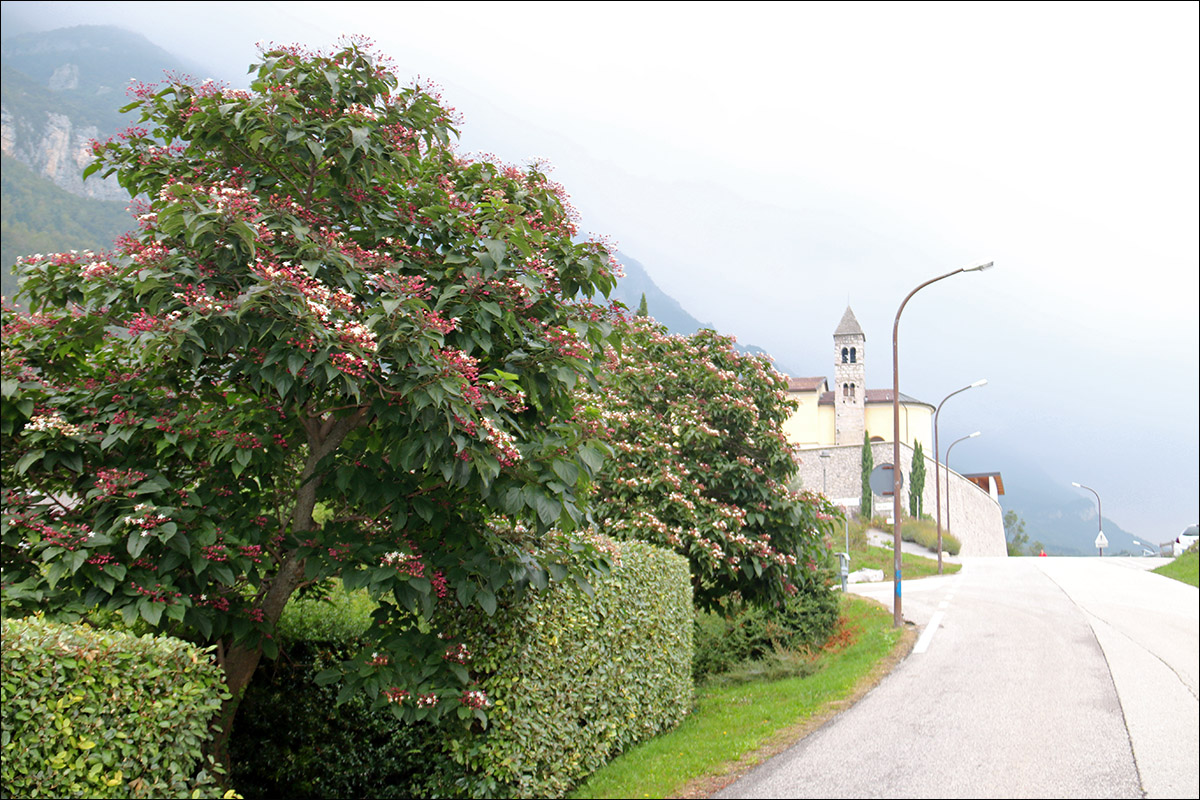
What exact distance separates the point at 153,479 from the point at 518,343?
9.04ft

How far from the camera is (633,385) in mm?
14727

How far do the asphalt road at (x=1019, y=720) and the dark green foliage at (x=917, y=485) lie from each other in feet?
154

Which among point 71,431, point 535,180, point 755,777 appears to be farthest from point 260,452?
point 755,777

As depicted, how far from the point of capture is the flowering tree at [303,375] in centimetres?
562

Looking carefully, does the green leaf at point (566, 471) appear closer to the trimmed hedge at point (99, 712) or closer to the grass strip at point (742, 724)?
the trimmed hedge at point (99, 712)

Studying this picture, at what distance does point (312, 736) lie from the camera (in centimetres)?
816

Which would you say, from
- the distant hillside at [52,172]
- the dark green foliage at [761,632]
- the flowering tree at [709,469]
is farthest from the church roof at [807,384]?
the flowering tree at [709,469]

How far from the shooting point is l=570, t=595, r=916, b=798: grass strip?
817 centimetres

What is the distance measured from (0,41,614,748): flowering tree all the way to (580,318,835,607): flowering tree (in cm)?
589

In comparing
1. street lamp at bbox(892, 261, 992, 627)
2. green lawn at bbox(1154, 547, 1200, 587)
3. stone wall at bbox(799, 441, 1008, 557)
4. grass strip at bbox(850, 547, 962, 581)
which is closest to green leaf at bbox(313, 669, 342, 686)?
street lamp at bbox(892, 261, 992, 627)

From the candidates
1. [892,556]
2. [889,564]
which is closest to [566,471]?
[889,564]

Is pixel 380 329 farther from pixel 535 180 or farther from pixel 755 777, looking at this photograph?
pixel 755 777

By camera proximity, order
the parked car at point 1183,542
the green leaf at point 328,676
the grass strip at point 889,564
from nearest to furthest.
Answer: the green leaf at point 328,676 < the grass strip at point 889,564 < the parked car at point 1183,542

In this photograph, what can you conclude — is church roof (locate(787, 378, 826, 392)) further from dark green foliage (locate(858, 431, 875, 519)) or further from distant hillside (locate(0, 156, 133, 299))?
distant hillside (locate(0, 156, 133, 299))
